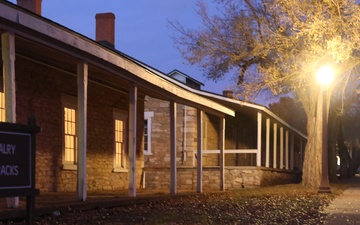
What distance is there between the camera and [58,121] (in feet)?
49.6

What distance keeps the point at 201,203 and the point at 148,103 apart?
12111 mm

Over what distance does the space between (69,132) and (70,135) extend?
102 millimetres

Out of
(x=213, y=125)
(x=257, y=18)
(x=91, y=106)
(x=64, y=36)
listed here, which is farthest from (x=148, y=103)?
(x=64, y=36)

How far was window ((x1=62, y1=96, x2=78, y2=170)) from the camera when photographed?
15414 millimetres

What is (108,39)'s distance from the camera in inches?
872

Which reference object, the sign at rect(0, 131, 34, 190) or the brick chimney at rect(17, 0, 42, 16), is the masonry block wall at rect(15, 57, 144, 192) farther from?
the sign at rect(0, 131, 34, 190)

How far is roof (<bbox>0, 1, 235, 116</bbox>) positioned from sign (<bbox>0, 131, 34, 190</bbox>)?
3823 mm

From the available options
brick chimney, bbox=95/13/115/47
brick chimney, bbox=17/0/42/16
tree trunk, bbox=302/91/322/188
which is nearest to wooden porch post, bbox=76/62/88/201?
brick chimney, bbox=17/0/42/16

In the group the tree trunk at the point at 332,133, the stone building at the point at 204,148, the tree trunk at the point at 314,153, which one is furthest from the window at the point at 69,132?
the tree trunk at the point at 332,133

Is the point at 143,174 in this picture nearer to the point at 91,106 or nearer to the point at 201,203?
the point at 91,106

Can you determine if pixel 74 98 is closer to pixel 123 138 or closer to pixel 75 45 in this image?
pixel 123 138

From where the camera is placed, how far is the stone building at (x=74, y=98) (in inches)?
382

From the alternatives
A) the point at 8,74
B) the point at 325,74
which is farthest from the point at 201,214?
the point at 325,74

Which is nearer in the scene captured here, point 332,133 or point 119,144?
point 119,144
